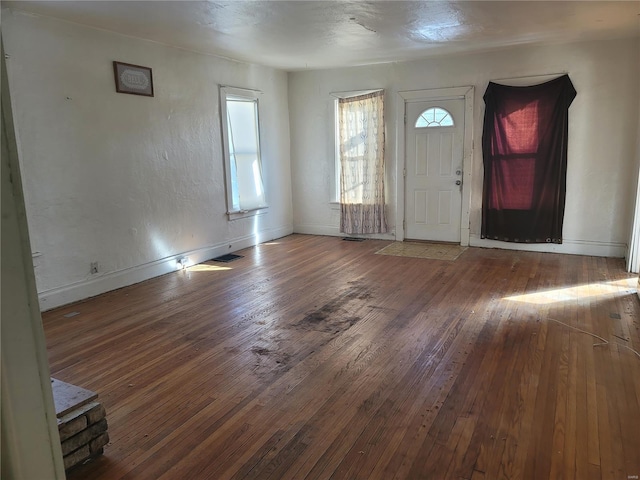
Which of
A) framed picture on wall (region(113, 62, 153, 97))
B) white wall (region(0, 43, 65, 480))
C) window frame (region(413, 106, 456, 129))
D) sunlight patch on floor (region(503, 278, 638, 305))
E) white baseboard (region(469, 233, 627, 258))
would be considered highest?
framed picture on wall (region(113, 62, 153, 97))

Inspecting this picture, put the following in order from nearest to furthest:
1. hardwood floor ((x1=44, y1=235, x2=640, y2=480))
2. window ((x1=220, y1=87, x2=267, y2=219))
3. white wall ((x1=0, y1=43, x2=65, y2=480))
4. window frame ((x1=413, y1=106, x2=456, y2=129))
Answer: white wall ((x1=0, y1=43, x2=65, y2=480)) → hardwood floor ((x1=44, y1=235, x2=640, y2=480)) → window ((x1=220, y1=87, x2=267, y2=219)) → window frame ((x1=413, y1=106, x2=456, y2=129))

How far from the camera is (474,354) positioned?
3119mm

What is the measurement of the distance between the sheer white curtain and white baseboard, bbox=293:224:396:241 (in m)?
0.13

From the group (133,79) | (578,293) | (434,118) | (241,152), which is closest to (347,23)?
(133,79)

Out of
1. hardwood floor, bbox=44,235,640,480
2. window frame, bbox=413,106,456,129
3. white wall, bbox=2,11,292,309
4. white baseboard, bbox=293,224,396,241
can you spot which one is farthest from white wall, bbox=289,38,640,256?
white wall, bbox=2,11,292,309

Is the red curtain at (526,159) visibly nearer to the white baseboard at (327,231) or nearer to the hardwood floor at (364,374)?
the hardwood floor at (364,374)

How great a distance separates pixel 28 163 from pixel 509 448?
4.21 m

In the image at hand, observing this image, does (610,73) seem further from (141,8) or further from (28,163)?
(28,163)

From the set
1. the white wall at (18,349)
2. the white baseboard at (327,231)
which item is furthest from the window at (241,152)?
the white wall at (18,349)

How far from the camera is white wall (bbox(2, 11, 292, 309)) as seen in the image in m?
3.99

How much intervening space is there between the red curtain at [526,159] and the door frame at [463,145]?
0.73ft

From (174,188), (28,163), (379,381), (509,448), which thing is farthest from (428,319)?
(28,163)

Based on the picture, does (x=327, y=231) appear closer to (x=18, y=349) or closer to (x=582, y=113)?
(x=582, y=113)

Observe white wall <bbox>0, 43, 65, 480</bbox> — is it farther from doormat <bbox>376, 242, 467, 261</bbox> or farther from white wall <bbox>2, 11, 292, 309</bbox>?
doormat <bbox>376, 242, 467, 261</bbox>
